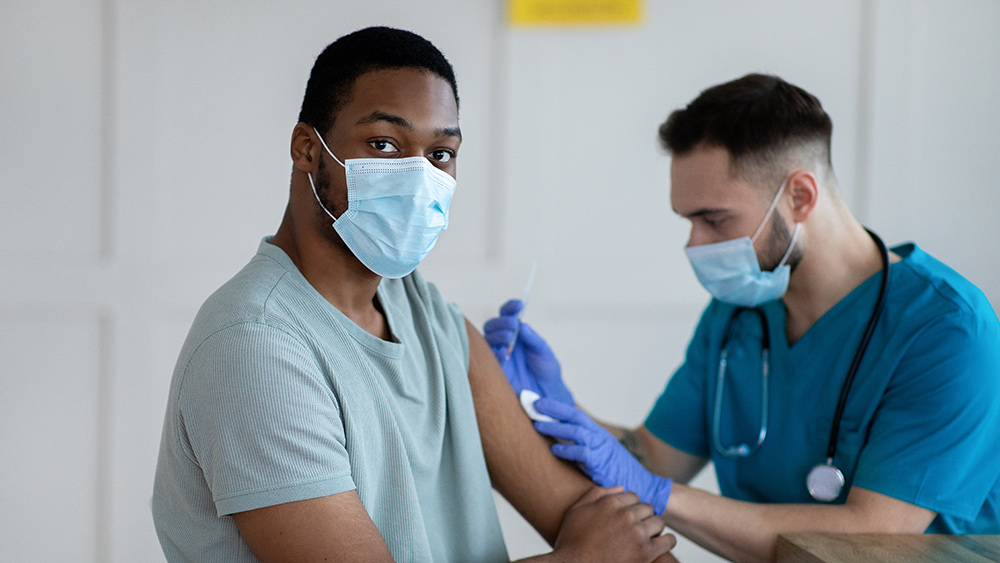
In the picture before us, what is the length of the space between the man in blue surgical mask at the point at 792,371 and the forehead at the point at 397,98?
0.52 meters

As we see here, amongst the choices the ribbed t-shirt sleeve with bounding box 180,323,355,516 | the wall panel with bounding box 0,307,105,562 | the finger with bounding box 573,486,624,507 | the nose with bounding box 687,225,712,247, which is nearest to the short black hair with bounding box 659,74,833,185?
the nose with bounding box 687,225,712,247

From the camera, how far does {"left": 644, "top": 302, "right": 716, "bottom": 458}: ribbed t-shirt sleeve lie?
181 cm

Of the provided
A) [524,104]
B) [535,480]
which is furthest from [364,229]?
[524,104]

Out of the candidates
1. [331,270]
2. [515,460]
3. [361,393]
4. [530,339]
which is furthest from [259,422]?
[530,339]

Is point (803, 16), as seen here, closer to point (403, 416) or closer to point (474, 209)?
point (474, 209)

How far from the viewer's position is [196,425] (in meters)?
0.97

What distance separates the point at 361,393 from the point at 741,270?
877 millimetres

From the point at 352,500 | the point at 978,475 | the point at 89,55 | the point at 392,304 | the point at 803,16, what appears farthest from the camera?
the point at 803,16

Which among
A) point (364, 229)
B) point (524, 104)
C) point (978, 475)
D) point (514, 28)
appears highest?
point (514, 28)

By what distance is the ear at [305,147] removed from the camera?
3.78 feet

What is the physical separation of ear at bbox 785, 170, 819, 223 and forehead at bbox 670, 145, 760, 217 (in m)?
0.07

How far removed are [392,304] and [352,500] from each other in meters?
0.37

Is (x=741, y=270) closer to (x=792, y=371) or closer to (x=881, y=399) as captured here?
(x=792, y=371)

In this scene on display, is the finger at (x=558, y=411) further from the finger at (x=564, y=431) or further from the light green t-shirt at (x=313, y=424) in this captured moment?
the light green t-shirt at (x=313, y=424)
